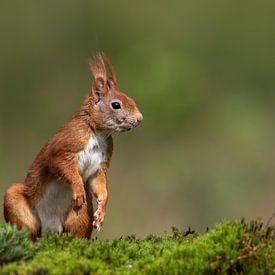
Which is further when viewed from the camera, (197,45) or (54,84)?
(197,45)

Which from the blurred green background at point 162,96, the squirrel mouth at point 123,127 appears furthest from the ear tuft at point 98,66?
the blurred green background at point 162,96

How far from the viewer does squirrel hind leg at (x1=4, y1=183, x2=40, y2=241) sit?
8.46 m

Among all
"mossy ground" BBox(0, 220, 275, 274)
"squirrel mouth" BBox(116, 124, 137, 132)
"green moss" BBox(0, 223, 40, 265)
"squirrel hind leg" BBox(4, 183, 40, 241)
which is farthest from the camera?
"squirrel mouth" BBox(116, 124, 137, 132)

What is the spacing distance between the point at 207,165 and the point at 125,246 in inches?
211

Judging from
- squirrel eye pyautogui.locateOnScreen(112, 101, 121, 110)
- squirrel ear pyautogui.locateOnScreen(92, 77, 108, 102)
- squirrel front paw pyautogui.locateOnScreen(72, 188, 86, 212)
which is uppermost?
squirrel ear pyautogui.locateOnScreen(92, 77, 108, 102)

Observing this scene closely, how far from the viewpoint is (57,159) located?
8.45 meters

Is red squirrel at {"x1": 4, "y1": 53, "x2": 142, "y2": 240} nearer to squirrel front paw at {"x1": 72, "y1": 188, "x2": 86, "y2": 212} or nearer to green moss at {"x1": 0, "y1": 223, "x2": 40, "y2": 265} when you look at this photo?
squirrel front paw at {"x1": 72, "y1": 188, "x2": 86, "y2": 212}

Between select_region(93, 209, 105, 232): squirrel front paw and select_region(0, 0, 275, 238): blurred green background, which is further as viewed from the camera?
select_region(0, 0, 275, 238): blurred green background

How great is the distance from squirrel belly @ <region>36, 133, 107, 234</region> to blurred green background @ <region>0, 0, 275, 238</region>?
3247 mm

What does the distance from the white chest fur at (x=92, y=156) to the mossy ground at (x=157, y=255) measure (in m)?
1.18

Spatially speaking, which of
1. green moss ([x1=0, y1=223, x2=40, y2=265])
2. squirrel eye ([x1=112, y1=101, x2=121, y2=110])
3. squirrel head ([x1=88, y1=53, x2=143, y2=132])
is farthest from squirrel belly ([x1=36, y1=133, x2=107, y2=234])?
green moss ([x1=0, y1=223, x2=40, y2=265])

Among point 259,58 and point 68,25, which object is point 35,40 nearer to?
point 68,25

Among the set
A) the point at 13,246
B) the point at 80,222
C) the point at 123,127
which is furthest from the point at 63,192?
the point at 13,246

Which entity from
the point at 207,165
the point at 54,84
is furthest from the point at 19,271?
the point at 54,84
